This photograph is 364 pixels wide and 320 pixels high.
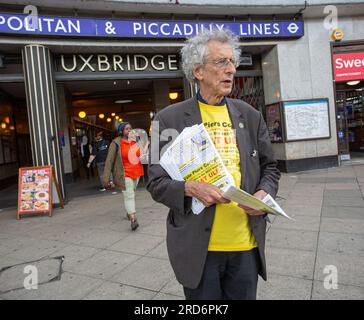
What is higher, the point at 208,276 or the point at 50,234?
the point at 208,276

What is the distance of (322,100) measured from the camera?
902 cm

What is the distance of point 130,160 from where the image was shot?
196 inches

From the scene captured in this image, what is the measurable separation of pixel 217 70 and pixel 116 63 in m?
7.01

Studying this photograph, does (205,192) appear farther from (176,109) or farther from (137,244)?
(137,244)

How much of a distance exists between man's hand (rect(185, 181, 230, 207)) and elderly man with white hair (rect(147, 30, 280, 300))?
0.04 metres

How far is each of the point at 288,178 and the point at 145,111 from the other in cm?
1119

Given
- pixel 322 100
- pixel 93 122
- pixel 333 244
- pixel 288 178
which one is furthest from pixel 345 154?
pixel 93 122

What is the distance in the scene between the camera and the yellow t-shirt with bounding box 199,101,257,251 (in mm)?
1587

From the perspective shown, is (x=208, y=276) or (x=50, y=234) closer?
(x=208, y=276)

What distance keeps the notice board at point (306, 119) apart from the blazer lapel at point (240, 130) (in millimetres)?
7748

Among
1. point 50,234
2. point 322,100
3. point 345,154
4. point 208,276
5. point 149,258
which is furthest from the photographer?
point 345,154

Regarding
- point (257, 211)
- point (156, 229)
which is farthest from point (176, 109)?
point (156, 229)

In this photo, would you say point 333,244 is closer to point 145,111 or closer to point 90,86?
point 90,86

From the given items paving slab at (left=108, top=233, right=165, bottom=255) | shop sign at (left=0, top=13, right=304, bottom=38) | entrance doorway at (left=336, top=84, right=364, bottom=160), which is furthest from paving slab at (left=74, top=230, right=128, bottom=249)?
entrance doorway at (left=336, top=84, right=364, bottom=160)
